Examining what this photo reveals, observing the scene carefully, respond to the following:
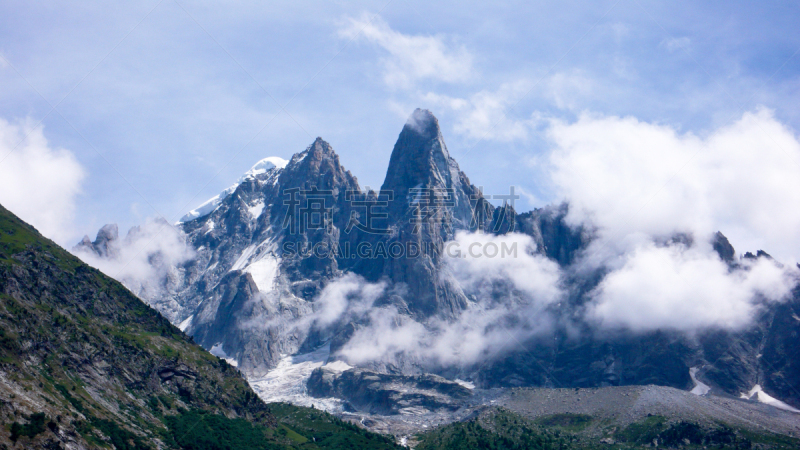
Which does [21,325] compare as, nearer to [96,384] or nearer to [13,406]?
[96,384]

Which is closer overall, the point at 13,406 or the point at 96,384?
the point at 13,406

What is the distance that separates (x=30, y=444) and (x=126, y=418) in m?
48.6

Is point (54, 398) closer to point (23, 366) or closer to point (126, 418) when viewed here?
point (23, 366)

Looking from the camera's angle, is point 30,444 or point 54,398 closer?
point 30,444

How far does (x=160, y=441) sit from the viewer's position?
19238cm

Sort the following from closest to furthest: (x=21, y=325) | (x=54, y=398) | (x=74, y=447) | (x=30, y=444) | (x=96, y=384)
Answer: (x=30, y=444), (x=74, y=447), (x=54, y=398), (x=21, y=325), (x=96, y=384)

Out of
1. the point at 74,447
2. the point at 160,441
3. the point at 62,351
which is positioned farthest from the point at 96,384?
the point at 74,447

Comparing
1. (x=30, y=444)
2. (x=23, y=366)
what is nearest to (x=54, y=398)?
(x=23, y=366)

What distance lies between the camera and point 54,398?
16788 centimetres

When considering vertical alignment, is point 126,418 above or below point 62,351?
below

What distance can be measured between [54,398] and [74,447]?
19402mm

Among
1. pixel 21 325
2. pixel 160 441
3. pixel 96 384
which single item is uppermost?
pixel 21 325

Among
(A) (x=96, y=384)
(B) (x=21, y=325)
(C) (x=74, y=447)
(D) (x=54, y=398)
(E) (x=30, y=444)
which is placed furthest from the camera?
(A) (x=96, y=384)

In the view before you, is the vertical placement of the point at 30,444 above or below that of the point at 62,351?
below
